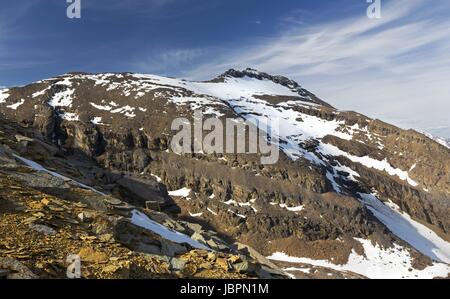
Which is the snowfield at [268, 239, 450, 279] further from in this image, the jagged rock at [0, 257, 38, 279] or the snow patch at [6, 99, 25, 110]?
the snow patch at [6, 99, 25, 110]

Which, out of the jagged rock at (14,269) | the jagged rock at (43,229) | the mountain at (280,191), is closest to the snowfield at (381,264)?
the mountain at (280,191)

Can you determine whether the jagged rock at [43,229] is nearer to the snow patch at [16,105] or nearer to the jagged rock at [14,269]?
the jagged rock at [14,269]

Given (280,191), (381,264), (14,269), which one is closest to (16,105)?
(280,191)

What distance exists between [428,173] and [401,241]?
68.7 metres

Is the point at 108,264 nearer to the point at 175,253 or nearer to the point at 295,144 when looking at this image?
the point at 175,253

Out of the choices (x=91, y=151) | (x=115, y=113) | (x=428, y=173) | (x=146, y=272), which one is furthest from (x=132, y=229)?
(x=428, y=173)

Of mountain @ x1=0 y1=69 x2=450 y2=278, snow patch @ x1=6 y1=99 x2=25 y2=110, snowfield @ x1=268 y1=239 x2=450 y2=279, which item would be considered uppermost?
snow patch @ x1=6 y1=99 x2=25 y2=110

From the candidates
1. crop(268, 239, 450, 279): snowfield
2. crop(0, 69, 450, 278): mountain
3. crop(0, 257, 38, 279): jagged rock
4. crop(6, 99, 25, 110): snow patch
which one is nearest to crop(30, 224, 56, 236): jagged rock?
crop(0, 257, 38, 279): jagged rock

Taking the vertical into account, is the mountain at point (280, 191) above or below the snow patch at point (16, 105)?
below

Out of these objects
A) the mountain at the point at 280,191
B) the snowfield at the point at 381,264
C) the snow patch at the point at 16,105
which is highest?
the snow patch at the point at 16,105

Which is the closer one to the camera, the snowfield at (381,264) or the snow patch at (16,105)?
the snowfield at (381,264)

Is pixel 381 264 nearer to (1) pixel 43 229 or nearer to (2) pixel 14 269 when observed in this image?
(1) pixel 43 229

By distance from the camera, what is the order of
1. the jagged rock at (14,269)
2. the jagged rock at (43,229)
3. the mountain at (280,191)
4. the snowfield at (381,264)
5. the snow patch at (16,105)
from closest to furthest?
the jagged rock at (14,269)
the jagged rock at (43,229)
the snowfield at (381,264)
the mountain at (280,191)
the snow patch at (16,105)
